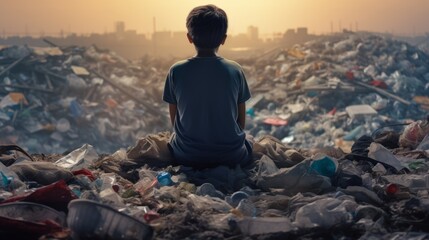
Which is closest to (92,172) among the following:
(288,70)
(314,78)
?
(314,78)

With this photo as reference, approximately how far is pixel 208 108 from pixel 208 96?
0.08 metres

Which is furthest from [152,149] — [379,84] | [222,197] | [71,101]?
[379,84]

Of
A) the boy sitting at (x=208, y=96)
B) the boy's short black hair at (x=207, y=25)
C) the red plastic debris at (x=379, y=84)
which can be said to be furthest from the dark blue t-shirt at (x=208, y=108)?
the red plastic debris at (x=379, y=84)

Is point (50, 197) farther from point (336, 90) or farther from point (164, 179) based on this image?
point (336, 90)

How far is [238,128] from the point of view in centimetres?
407

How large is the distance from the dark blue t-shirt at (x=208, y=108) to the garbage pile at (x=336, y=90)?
714 cm

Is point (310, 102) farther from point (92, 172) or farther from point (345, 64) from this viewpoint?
point (92, 172)

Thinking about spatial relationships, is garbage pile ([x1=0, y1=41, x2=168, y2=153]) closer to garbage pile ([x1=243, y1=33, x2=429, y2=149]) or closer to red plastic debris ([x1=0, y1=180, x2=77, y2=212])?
garbage pile ([x1=243, y1=33, x2=429, y2=149])

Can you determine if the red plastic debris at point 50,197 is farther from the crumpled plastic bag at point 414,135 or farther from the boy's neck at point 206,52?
the crumpled plastic bag at point 414,135

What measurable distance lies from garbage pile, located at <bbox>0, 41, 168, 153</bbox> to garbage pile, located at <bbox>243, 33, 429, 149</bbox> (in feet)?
8.67

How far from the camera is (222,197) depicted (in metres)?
3.46

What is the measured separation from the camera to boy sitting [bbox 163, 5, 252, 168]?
392cm

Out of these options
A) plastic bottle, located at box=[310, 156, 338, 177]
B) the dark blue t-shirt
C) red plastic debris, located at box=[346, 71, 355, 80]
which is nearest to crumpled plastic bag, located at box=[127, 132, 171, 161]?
the dark blue t-shirt

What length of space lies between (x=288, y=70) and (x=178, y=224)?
1351 cm
